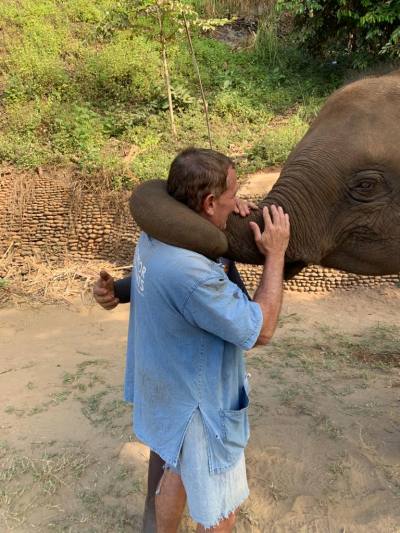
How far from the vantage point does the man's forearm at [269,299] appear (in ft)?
6.18

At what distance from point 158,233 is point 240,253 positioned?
52 cm

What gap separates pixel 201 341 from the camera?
190 cm

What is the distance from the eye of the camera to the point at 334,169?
2451mm

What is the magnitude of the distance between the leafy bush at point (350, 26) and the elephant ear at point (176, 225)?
10.00m

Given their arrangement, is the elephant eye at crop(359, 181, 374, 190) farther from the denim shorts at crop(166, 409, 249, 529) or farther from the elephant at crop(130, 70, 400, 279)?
the denim shorts at crop(166, 409, 249, 529)

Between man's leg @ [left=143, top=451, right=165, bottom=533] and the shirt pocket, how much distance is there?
0.64 meters

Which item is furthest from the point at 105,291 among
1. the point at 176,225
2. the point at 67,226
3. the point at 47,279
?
the point at 67,226

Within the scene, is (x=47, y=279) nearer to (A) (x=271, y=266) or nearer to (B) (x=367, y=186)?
(B) (x=367, y=186)

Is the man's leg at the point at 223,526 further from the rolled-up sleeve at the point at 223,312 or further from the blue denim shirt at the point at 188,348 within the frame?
the rolled-up sleeve at the point at 223,312

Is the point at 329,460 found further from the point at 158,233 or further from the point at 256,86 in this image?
the point at 256,86

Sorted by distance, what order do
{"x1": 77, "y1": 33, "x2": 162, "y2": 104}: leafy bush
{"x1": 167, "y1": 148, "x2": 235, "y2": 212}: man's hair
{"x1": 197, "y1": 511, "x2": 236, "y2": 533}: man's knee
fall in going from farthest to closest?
1. {"x1": 77, "y1": 33, "x2": 162, "y2": 104}: leafy bush
2. {"x1": 197, "y1": 511, "x2": 236, "y2": 533}: man's knee
3. {"x1": 167, "y1": 148, "x2": 235, "y2": 212}: man's hair

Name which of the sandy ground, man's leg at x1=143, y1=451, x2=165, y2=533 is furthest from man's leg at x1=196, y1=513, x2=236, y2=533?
the sandy ground

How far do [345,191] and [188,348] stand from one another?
1164 mm

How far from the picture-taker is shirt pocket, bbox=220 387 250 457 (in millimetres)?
1996
